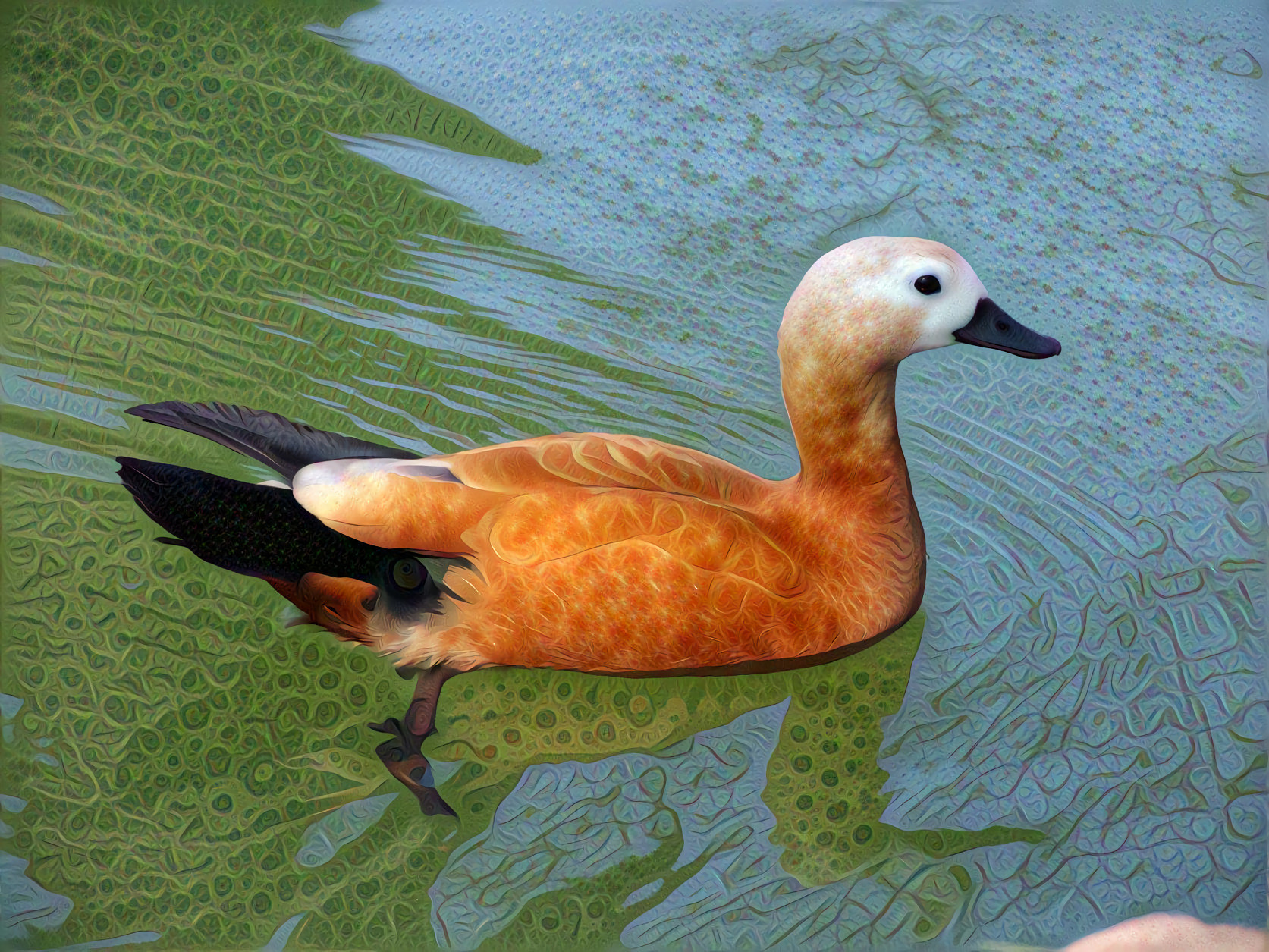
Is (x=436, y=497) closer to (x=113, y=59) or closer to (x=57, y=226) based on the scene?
(x=57, y=226)

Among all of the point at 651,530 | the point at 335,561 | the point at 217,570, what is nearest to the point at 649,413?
the point at 651,530

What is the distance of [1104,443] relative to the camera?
1488mm

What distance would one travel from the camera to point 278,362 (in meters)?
1.50

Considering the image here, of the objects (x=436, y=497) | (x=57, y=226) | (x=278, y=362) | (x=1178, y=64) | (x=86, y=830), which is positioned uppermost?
(x=1178, y=64)

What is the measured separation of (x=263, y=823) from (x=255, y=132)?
1.04 m

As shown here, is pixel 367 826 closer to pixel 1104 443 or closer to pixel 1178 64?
pixel 1104 443

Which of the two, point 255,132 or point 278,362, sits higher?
point 255,132

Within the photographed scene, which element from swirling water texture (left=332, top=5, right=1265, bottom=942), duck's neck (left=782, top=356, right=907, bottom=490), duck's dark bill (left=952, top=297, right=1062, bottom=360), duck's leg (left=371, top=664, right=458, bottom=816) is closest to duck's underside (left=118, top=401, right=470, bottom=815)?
duck's leg (left=371, top=664, right=458, bottom=816)

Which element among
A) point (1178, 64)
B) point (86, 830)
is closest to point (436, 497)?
point (86, 830)

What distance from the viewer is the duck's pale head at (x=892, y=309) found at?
1.40m

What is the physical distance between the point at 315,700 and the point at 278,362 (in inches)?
20.1

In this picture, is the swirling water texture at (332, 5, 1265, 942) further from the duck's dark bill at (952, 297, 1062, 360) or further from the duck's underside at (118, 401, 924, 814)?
the duck's underside at (118, 401, 924, 814)

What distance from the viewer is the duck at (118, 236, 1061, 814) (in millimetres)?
1402

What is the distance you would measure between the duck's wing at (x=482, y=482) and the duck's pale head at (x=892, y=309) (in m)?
0.23
